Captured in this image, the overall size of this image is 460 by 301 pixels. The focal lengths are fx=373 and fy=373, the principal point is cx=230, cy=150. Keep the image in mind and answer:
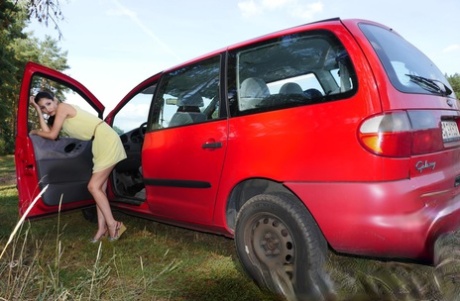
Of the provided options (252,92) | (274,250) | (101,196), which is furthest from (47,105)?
(274,250)

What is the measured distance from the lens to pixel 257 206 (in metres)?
2.48

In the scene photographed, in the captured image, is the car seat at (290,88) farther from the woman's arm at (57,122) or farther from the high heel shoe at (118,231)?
the high heel shoe at (118,231)

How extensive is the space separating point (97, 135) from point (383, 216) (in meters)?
2.78

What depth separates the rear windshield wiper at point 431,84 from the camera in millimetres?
2371

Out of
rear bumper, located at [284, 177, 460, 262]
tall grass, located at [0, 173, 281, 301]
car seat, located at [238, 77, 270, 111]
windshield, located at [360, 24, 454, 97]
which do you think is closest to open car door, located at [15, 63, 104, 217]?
tall grass, located at [0, 173, 281, 301]

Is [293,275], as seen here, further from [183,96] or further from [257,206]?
[183,96]

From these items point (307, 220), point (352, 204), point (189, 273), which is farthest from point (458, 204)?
point (189, 273)

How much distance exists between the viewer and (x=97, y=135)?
3.71 m

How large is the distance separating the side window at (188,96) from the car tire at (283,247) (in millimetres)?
867

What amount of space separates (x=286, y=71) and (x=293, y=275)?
1.37m

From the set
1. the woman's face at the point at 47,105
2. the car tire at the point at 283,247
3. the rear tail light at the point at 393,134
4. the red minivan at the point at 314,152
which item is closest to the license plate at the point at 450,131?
the red minivan at the point at 314,152

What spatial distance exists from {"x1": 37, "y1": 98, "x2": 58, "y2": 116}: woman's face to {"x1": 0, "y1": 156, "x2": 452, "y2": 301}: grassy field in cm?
120

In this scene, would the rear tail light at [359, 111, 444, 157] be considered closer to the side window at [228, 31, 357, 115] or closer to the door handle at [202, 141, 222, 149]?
the side window at [228, 31, 357, 115]

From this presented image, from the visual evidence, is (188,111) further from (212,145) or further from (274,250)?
(274,250)
